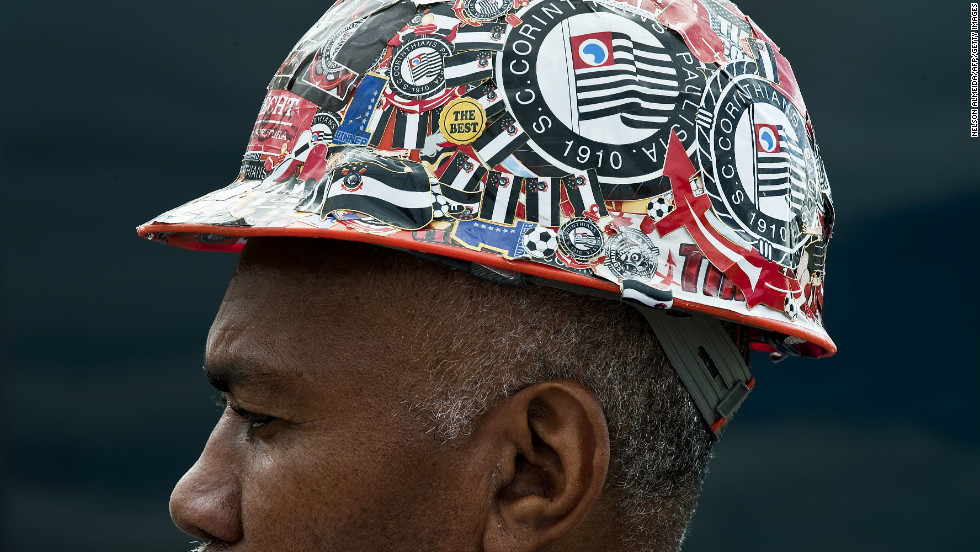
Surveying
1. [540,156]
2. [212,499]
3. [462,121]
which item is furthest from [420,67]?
[212,499]

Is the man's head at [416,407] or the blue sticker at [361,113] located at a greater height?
the blue sticker at [361,113]

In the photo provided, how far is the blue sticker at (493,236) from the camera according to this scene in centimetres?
171

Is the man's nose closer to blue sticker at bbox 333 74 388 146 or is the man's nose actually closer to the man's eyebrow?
the man's eyebrow

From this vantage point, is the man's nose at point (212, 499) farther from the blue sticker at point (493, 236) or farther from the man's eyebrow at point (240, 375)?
the blue sticker at point (493, 236)

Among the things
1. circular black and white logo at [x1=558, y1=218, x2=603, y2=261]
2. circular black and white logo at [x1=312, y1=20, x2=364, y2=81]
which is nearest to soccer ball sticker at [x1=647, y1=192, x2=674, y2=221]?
circular black and white logo at [x1=558, y1=218, x2=603, y2=261]

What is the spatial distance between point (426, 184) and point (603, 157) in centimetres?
31

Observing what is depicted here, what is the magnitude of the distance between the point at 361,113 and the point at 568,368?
0.59 meters

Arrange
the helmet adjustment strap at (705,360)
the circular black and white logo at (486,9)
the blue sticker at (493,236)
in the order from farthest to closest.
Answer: the helmet adjustment strap at (705,360), the circular black and white logo at (486,9), the blue sticker at (493,236)

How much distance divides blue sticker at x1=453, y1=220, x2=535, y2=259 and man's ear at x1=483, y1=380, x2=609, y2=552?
26 centimetres

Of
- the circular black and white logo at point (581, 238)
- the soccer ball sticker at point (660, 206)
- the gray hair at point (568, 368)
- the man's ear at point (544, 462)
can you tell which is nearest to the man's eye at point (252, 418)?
the gray hair at point (568, 368)

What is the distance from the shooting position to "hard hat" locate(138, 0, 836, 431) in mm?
1734

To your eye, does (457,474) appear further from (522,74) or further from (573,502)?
(522,74)

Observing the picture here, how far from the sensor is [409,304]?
71.1 inches

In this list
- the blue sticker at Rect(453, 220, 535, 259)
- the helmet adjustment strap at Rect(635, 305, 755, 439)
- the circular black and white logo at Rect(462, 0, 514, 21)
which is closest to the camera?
the blue sticker at Rect(453, 220, 535, 259)
